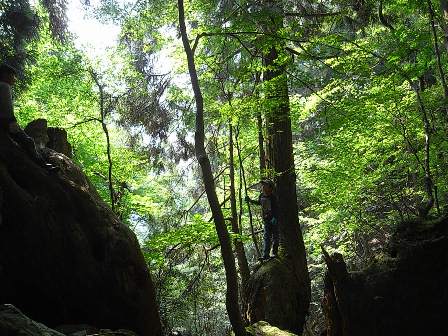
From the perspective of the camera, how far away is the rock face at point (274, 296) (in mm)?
8484

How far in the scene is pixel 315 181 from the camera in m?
13.3

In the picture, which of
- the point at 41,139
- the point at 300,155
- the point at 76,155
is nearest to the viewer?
the point at 41,139

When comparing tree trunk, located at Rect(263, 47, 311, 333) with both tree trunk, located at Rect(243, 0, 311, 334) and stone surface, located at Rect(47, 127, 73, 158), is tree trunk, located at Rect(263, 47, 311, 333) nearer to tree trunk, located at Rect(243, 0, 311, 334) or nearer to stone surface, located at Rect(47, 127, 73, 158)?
tree trunk, located at Rect(243, 0, 311, 334)

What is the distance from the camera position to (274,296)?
337 inches

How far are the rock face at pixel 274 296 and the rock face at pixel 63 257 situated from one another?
2621mm

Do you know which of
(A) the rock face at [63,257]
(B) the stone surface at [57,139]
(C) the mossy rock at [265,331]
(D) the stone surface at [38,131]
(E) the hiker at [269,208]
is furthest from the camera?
(E) the hiker at [269,208]

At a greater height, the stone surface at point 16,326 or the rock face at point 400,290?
the rock face at point 400,290

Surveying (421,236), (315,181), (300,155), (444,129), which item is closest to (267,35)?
(421,236)

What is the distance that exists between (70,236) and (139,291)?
4.65 feet

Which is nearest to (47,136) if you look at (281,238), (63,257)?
(63,257)

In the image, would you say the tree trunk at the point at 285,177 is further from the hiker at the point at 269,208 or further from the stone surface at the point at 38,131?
the stone surface at the point at 38,131

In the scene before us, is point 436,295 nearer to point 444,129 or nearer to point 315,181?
point 444,129

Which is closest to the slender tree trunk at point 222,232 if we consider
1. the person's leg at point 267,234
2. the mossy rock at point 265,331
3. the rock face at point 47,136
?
the mossy rock at point 265,331

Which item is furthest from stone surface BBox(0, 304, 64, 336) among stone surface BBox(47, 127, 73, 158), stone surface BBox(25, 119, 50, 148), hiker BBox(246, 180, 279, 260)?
hiker BBox(246, 180, 279, 260)
